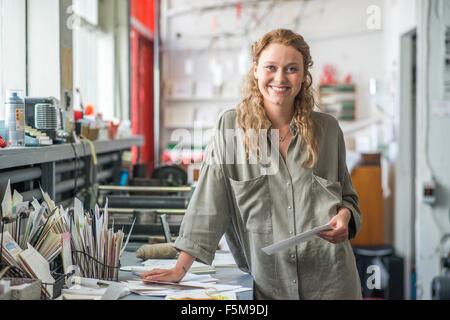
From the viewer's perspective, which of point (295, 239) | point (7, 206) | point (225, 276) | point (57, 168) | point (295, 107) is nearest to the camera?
point (295, 239)

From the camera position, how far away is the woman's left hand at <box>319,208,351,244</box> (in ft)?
4.96

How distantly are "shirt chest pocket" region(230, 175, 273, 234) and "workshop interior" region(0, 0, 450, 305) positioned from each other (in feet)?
0.56

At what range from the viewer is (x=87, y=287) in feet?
5.18

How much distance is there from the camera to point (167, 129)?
5977 millimetres

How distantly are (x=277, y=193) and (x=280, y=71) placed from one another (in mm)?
308

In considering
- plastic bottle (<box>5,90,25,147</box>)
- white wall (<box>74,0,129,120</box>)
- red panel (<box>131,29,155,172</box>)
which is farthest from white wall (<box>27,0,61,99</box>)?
red panel (<box>131,29,155,172</box>)

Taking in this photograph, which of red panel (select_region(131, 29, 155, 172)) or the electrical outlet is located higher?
red panel (select_region(131, 29, 155, 172))

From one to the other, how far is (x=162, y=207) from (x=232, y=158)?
89 centimetres

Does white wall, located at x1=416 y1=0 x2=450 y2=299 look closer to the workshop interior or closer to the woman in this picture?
the workshop interior

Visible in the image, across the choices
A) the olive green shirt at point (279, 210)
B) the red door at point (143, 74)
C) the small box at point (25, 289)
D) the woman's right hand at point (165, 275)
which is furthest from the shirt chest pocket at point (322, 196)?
the red door at point (143, 74)

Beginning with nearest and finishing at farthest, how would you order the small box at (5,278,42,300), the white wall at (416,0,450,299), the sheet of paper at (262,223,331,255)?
the small box at (5,278,42,300), the sheet of paper at (262,223,331,255), the white wall at (416,0,450,299)

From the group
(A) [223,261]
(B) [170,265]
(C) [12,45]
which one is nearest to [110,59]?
(C) [12,45]

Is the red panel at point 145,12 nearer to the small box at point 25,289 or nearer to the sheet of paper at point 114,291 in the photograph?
the sheet of paper at point 114,291

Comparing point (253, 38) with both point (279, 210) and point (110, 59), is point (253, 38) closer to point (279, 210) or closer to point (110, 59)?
point (110, 59)
